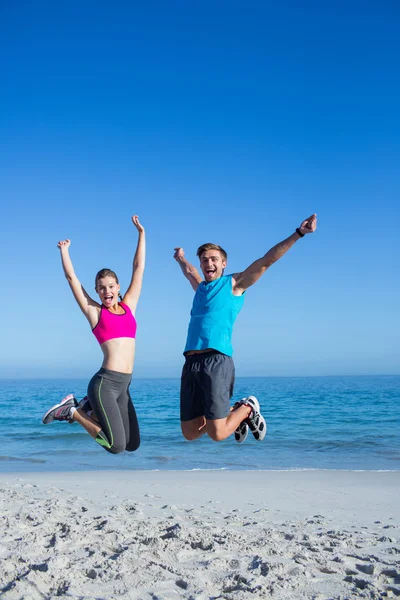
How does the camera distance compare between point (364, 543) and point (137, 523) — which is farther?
point (137, 523)

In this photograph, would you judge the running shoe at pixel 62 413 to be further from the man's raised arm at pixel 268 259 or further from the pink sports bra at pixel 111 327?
the man's raised arm at pixel 268 259

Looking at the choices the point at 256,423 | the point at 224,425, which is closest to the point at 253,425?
the point at 256,423

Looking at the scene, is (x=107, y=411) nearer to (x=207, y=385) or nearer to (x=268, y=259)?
(x=207, y=385)

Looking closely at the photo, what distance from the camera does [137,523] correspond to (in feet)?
24.8

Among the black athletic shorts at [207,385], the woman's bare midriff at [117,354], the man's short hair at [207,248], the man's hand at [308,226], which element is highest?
the man's hand at [308,226]

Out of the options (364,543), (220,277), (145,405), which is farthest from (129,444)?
(145,405)

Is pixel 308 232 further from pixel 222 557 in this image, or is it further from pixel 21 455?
pixel 21 455

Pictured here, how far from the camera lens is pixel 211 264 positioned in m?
5.90

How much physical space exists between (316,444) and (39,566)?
13803mm

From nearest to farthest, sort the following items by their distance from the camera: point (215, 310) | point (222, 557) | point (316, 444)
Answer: point (215, 310) → point (222, 557) → point (316, 444)

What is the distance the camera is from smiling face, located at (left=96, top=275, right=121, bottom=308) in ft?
19.3

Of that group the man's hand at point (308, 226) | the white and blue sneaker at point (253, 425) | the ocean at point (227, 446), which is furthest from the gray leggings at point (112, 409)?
the ocean at point (227, 446)

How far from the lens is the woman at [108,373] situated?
223 inches

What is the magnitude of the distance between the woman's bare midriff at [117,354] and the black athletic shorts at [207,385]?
1.93ft
